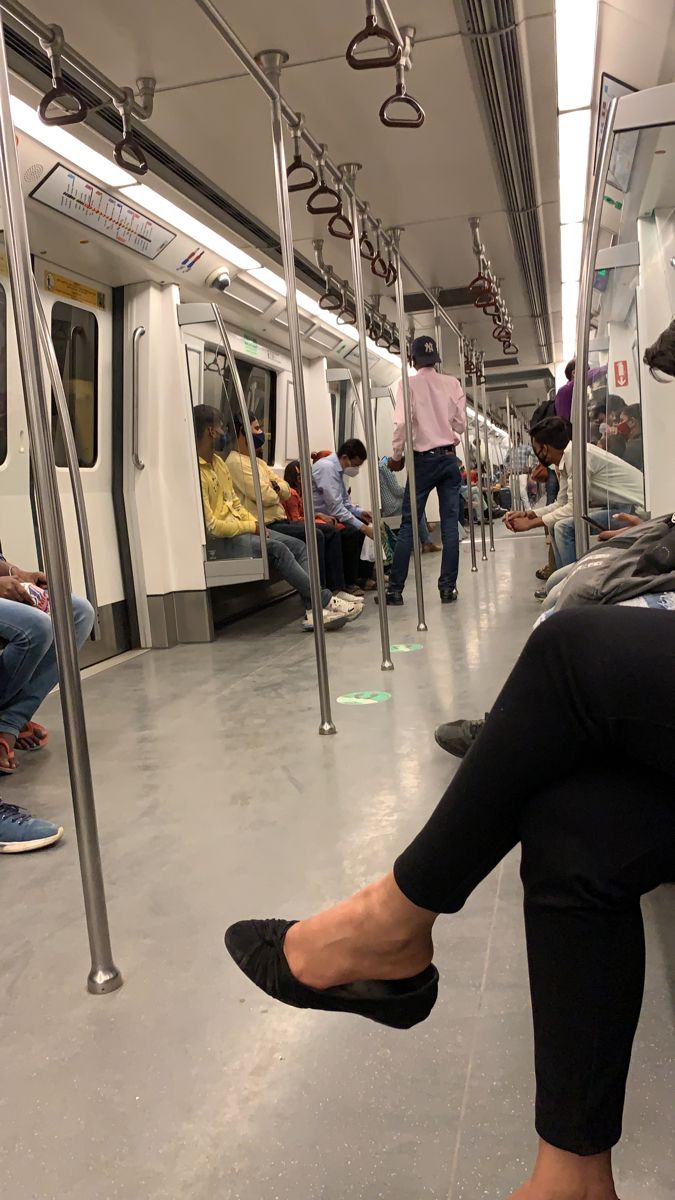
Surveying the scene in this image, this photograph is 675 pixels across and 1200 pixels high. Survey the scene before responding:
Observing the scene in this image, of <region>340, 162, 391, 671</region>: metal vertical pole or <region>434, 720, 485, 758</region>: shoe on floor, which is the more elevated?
<region>340, 162, 391, 671</region>: metal vertical pole

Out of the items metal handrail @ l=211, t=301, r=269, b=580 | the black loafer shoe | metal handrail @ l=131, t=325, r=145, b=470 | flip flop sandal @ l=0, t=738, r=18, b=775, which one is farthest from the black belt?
the black loafer shoe

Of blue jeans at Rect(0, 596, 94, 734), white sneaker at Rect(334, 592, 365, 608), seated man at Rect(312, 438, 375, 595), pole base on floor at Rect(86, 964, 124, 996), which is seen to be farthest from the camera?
seated man at Rect(312, 438, 375, 595)

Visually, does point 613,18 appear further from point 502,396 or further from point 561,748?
point 502,396

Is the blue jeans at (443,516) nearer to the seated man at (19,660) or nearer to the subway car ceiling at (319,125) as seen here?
the subway car ceiling at (319,125)

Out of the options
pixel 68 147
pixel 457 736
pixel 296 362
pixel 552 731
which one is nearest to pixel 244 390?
pixel 68 147

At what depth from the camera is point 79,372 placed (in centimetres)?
518

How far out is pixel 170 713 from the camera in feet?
12.3

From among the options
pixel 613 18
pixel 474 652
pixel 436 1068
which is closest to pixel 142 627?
pixel 474 652

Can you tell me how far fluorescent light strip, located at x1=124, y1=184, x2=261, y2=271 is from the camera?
455 centimetres

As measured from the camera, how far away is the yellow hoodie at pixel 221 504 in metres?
5.53

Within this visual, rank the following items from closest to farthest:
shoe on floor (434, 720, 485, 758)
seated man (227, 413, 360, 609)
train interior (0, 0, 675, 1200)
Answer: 1. train interior (0, 0, 675, 1200)
2. shoe on floor (434, 720, 485, 758)
3. seated man (227, 413, 360, 609)

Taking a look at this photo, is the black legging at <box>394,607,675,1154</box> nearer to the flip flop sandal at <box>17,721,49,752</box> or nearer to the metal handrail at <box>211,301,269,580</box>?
the flip flop sandal at <box>17,721,49,752</box>

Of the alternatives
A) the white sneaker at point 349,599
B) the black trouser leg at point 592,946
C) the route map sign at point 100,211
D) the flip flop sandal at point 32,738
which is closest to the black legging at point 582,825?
the black trouser leg at point 592,946

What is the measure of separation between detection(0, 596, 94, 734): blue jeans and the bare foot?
1.83 m
